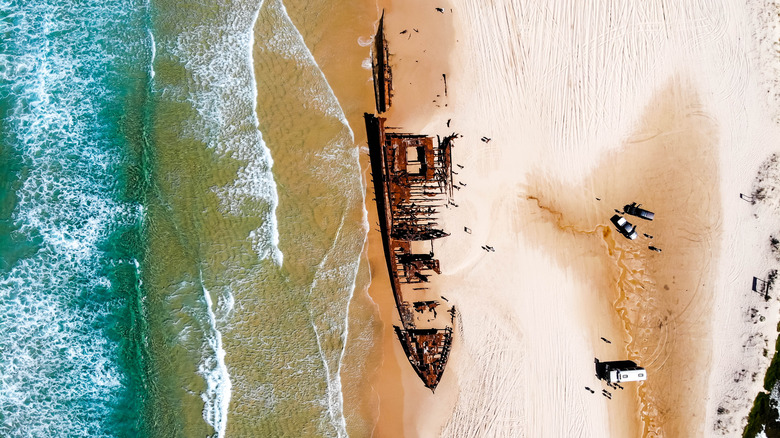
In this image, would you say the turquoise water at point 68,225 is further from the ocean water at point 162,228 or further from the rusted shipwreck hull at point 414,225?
the rusted shipwreck hull at point 414,225

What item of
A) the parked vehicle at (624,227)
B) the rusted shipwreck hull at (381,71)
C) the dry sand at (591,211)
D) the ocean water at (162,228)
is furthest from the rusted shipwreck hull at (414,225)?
the parked vehicle at (624,227)

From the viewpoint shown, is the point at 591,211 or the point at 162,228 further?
the point at 591,211

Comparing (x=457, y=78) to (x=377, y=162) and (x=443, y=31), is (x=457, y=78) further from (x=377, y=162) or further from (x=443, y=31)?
(x=377, y=162)

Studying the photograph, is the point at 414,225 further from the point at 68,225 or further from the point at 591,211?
the point at 68,225

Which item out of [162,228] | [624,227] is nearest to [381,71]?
[162,228]

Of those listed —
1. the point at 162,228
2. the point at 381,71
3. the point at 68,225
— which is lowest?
the point at 162,228

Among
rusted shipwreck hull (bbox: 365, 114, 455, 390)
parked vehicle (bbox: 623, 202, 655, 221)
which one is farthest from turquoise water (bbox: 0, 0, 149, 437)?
parked vehicle (bbox: 623, 202, 655, 221)

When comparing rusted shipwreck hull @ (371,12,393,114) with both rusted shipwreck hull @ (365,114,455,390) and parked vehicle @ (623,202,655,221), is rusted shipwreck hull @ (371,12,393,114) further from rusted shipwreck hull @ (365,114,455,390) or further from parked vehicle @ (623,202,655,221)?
parked vehicle @ (623,202,655,221)
